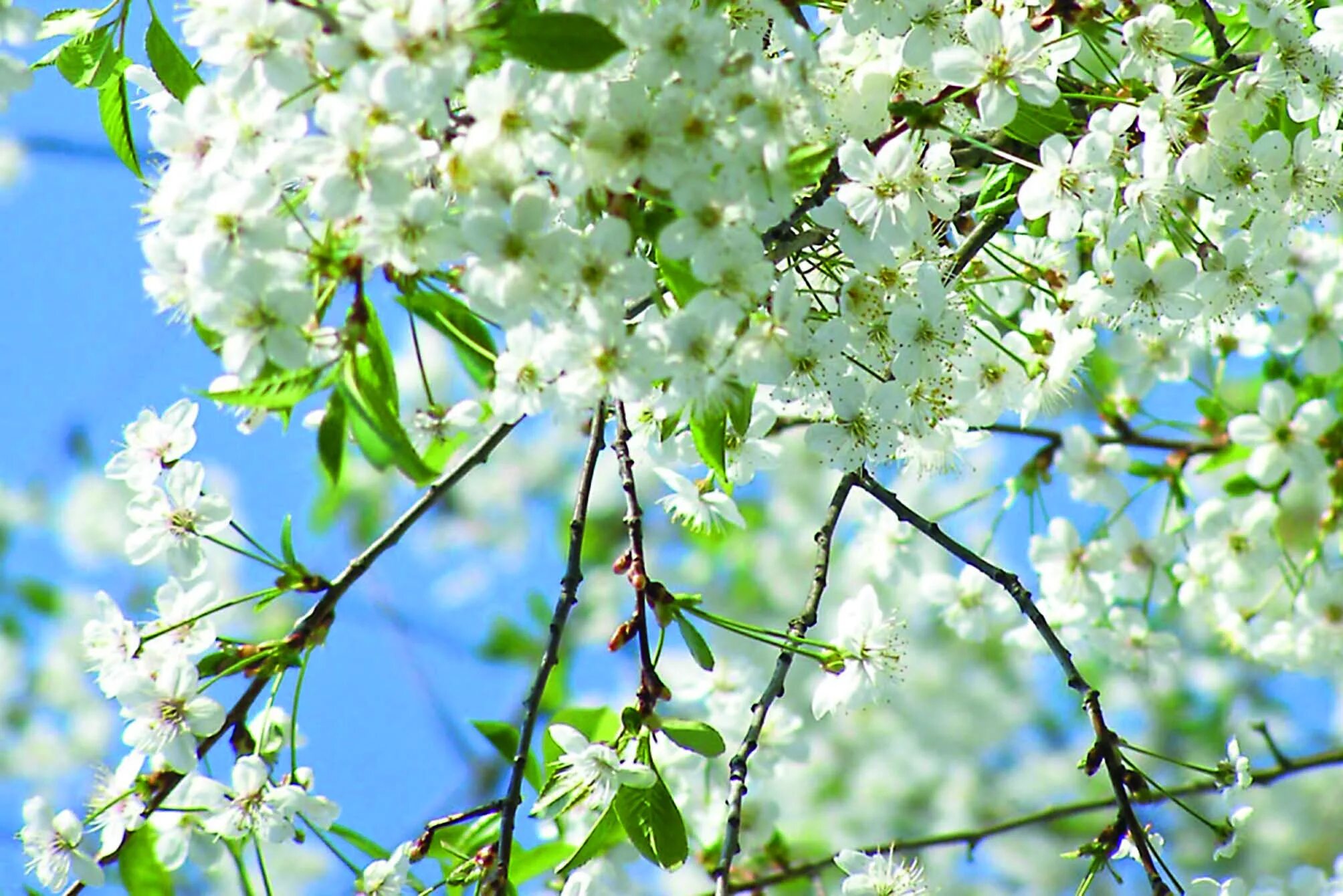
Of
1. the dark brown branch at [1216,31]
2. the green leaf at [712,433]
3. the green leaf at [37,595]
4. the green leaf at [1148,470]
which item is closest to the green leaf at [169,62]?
the green leaf at [712,433]

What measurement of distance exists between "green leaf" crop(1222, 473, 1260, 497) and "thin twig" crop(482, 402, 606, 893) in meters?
1.00

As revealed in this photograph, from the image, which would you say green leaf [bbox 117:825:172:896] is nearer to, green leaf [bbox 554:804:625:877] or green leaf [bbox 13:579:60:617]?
green leaf [bbox 554:804:625:877]

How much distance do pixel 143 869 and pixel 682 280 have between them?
0.76 m

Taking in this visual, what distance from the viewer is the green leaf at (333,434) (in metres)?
1.00

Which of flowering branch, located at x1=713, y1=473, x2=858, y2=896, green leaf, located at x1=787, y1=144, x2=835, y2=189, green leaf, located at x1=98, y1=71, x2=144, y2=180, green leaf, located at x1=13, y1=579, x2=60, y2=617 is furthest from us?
green leaf, located at x1=13, y1=579, x2=60, y2=617

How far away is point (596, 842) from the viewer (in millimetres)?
1265

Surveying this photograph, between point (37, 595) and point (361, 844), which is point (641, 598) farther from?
point (37, 595)

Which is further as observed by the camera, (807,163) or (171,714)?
(171,714)

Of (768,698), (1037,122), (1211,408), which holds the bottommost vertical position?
(768,698)

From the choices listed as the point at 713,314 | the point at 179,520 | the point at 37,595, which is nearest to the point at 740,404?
the point at 713,314

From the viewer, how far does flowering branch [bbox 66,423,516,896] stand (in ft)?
3.82

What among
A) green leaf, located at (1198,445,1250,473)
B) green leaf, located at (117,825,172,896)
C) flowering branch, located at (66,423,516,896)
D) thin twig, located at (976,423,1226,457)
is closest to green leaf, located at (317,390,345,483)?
flowering branch, located at (66,423,516,896)

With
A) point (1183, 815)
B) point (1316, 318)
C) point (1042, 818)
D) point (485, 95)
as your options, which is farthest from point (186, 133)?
point (1183, 815)

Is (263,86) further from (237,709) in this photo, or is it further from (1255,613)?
(1255,613)
